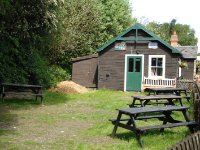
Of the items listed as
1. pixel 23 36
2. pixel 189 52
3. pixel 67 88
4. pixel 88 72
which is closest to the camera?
pixel 23 36

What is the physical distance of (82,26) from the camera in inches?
1250

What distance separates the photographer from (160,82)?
24.5 meters

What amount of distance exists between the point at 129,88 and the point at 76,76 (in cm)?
457

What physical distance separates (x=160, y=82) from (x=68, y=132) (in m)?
15.9

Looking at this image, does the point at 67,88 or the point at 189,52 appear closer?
the point at 67,88

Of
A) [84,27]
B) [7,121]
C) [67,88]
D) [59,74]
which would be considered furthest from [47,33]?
[84,27]

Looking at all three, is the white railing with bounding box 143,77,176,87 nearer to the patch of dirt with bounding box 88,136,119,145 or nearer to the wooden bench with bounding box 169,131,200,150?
the patch of dirt with bounding box 88,136,119,145

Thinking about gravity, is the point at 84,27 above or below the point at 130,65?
above

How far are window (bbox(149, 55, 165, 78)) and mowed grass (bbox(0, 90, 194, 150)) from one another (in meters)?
11.5

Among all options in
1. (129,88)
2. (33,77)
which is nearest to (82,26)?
(129,88)

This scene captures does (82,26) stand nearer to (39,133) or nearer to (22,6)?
(22,6)

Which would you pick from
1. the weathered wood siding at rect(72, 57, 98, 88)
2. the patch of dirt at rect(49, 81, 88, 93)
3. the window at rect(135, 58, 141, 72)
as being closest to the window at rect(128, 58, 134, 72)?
the window at rect(135, 58, 141, 72)

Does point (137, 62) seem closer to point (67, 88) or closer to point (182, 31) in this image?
point (67, 88)

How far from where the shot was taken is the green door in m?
25.2
